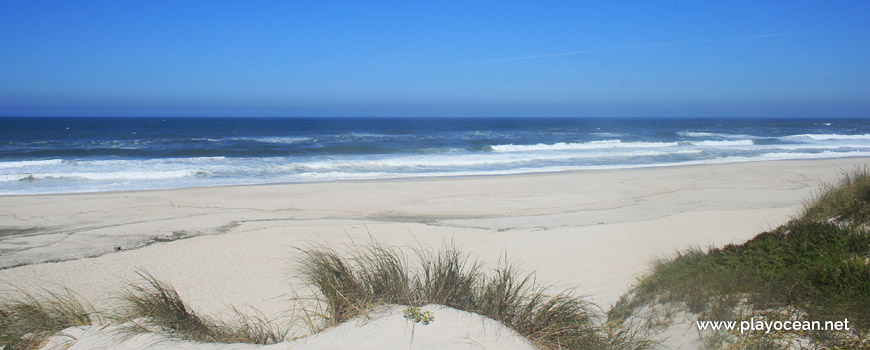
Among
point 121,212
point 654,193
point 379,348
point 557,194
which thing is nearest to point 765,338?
point 379,348

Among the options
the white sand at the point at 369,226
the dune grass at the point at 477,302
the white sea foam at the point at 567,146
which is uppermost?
the dune grass at the point at 477,302

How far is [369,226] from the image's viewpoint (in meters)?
9.41

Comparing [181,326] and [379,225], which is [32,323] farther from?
[379,225]

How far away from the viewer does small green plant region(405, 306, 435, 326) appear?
3330mm

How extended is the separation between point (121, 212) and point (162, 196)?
2.22 metres

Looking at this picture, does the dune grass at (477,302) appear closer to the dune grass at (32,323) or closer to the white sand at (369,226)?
the white sand at (369,226)

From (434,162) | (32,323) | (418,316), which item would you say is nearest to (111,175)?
(434,162)

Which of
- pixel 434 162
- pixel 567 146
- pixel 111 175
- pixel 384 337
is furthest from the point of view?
pixel 567 146

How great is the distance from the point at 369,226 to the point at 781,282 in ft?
22.8

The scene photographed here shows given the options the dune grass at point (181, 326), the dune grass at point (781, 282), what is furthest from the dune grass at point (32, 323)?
the dune grass at point (781, 282)

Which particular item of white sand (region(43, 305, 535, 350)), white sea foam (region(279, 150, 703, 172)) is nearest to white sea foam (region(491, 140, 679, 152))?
white sea foam (region(279, 150, 703, 172))

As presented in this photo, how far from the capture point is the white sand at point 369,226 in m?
6.27

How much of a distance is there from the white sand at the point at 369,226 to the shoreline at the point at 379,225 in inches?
1.3

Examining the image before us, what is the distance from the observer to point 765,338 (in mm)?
3225
